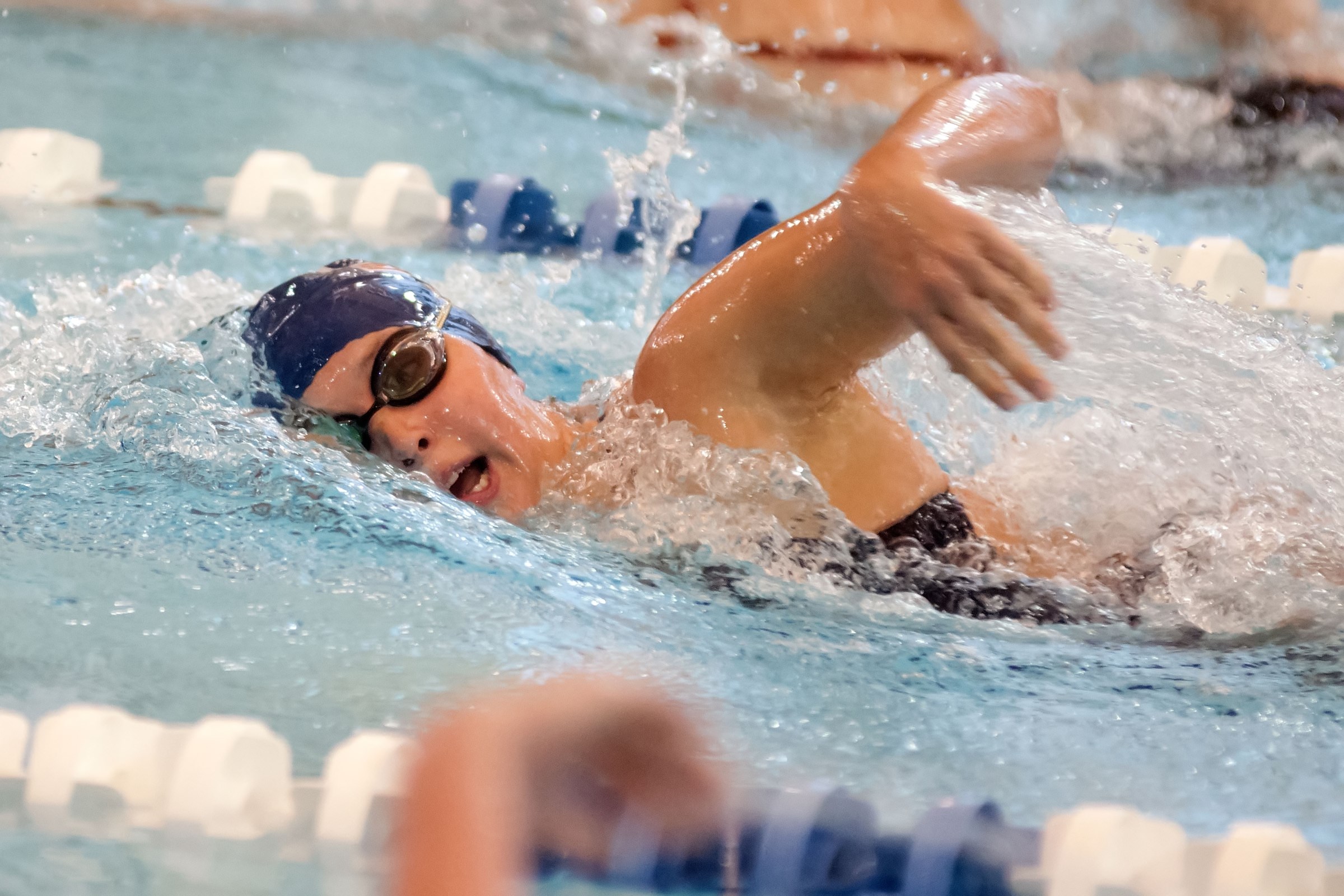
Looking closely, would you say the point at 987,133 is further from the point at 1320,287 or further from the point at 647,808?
the point at 1320,287

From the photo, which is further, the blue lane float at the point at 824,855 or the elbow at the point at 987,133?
the elbow at the point at 987,133

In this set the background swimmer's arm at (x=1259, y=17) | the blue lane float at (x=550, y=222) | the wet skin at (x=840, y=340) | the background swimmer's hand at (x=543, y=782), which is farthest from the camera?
the background swimmer's arm at (x=1259, y=17)

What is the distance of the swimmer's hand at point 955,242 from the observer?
3.02ft

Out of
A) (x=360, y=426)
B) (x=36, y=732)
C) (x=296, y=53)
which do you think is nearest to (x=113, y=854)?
(x=36, y=732)

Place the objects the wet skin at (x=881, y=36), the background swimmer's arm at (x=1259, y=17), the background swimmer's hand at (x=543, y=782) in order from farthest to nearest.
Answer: the wet skin at (x=881, y=36) < the background swimmer's arm at (x=1259, y=17) < the background swimmer's hand at (x=543, y=782)

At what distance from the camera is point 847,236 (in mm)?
1055

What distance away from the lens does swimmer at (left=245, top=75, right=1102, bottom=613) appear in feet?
3.09

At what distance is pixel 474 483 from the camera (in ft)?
4.85

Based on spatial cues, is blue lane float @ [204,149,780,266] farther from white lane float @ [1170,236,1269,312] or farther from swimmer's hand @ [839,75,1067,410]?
swimmer's hand @ [839,75,1067,410]

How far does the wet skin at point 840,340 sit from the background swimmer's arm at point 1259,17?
2.73m

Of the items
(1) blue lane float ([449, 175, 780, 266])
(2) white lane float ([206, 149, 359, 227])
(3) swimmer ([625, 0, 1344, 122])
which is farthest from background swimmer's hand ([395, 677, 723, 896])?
(3) swimmer ([625, 0, 1344, 122])

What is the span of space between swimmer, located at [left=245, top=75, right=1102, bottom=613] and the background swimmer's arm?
2.71m

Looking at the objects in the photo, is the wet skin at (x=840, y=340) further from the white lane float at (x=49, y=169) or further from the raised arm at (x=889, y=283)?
the white lane float at (x=49, y=169)

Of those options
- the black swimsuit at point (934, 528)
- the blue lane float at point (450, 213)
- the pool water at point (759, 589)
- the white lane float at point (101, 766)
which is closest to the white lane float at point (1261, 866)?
the pool water at point (759, 589)
